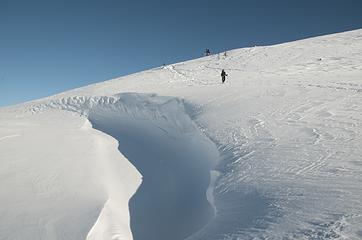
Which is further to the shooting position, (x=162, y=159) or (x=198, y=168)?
(x=162, y=159)

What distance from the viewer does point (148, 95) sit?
18891mm

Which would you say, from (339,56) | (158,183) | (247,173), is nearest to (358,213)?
(247,173)

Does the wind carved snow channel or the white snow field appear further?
the wind carved snow channel

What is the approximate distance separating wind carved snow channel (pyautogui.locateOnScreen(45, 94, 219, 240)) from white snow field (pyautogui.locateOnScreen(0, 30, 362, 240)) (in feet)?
0.16

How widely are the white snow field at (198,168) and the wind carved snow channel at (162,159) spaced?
50 millimetres

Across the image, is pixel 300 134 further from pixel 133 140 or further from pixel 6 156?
pixel 6 156

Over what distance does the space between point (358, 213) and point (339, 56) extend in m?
25.4

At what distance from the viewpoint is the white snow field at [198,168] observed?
5789mm

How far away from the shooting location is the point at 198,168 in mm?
9750

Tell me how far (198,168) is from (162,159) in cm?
232

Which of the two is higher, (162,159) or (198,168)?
(198,168)

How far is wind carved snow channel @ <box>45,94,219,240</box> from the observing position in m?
7.51

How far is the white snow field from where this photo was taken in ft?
19.0

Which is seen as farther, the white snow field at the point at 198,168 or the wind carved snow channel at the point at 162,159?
the wind carved snow channel at the point at 162,159
